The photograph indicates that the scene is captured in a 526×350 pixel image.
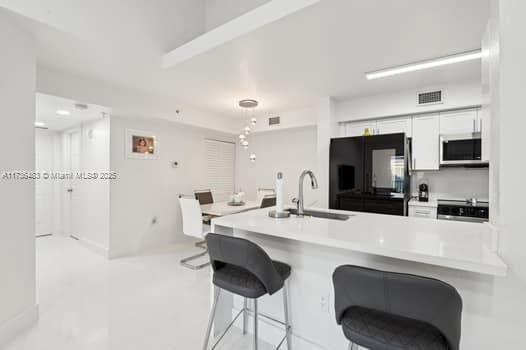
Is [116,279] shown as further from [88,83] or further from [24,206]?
[88,83]

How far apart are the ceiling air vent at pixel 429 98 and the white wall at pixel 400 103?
0.17 feet

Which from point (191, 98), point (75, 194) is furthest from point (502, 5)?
point (75, 194)

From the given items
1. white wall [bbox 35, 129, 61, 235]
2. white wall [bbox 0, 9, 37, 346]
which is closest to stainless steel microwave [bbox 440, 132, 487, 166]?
white wall [bbox 0, 9, 37, 346]

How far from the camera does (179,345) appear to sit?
72.8 inches

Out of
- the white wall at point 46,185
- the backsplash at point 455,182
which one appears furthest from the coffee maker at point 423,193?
the white wall at point 46,185

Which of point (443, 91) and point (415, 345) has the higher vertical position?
point (443, 91)

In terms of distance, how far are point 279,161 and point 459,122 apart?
305 centimetres

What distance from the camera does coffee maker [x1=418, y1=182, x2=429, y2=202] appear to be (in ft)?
11.7

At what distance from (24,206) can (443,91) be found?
15.5 feet

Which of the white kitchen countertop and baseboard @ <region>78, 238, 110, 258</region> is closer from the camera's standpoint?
the white kitchen countertop

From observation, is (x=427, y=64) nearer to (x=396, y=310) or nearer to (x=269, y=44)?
(x=269, y=44)

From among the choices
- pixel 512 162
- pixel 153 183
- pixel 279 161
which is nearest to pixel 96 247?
pixel 153 183

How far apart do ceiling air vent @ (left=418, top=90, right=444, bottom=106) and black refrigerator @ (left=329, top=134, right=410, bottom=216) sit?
0.55 metres

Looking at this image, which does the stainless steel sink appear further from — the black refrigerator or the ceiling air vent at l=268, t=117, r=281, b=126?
the ceiling air vent at l=268, t=117, r=281, b=126
